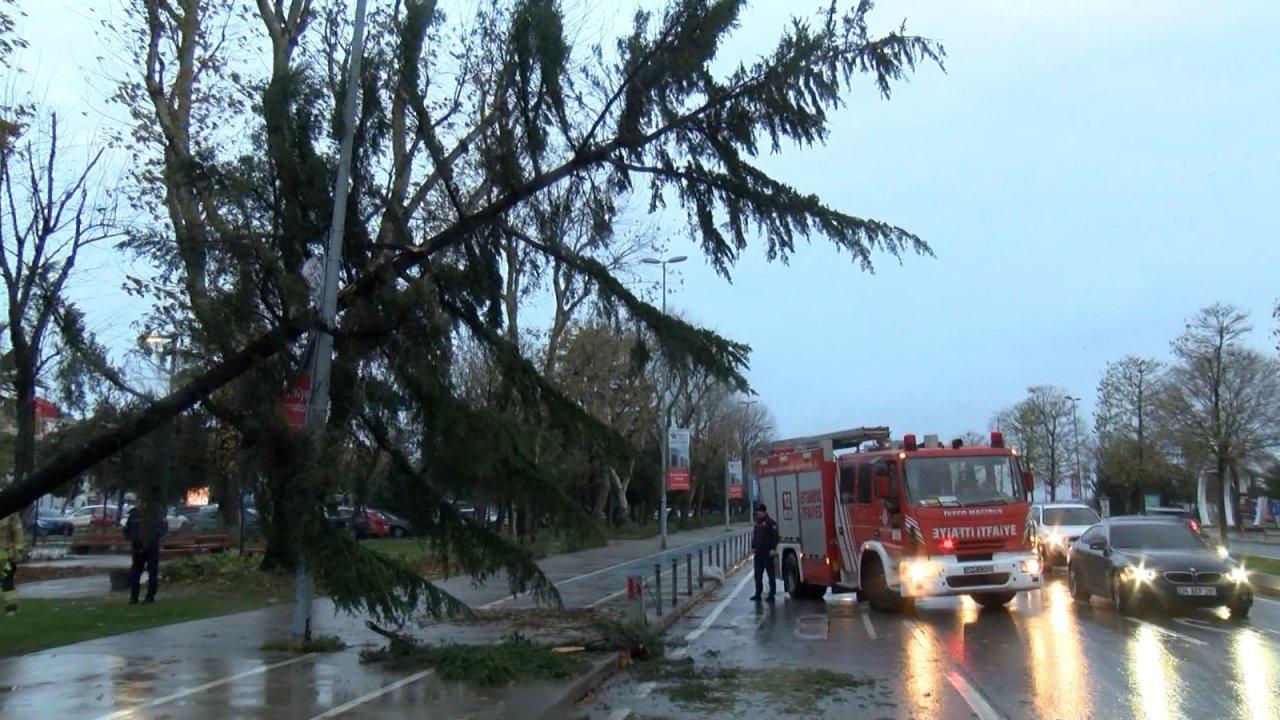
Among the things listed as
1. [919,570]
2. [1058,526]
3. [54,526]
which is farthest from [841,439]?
[54,526]

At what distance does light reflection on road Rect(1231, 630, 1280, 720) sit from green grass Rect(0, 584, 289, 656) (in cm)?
1298

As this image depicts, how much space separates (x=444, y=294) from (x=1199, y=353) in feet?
96.2

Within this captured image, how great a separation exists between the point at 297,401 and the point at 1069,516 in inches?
860

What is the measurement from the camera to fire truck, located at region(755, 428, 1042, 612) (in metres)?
16.3

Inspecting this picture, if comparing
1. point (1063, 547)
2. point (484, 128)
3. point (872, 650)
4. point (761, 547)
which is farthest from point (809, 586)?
point (484, 128)

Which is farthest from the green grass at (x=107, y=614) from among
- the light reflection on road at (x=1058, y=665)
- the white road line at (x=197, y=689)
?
the light reflection on road at (x=1058, y=665)

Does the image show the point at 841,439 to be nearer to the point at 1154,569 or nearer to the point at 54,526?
the point at 1154,569

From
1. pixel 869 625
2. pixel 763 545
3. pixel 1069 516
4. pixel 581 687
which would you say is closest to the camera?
pixel 581 687

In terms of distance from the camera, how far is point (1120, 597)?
16.7m

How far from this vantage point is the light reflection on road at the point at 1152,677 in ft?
29.9

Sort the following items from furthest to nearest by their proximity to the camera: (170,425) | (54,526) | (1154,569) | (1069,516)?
(54,526), (1069,516), (1154,569), (170,425)

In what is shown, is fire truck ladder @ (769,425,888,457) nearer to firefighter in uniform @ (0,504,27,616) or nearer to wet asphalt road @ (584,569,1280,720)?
wet asphalt road @ (584,569,1280,720)

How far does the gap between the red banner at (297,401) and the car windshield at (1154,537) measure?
1335 centimetres

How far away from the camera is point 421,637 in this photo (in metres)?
13.6
